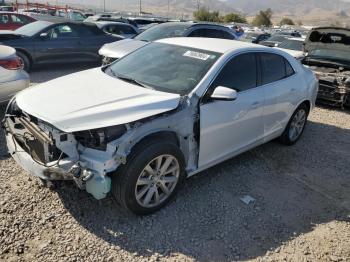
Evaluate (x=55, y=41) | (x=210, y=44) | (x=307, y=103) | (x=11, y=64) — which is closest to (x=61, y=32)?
(x=55, y=41)

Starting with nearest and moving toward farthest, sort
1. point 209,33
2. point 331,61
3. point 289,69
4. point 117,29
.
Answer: point 289,69, point 331,61, point 209,33, point 117,29

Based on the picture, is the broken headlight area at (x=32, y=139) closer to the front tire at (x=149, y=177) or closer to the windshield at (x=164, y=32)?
the front tire at (x=149, y=177)

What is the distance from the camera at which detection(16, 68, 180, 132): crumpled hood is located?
3.30 m

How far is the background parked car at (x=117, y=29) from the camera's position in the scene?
12849 millimetres

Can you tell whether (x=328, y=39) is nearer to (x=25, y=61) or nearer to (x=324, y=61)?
(x=324, y=61)

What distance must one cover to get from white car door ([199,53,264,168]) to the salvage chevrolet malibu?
0.04 feet

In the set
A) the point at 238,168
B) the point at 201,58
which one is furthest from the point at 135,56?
the point at 238,168

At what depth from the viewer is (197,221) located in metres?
3.81

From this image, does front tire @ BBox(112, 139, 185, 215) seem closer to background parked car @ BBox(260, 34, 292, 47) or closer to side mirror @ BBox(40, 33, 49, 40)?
side mirror @ BBox(40, 33, 49, 40)

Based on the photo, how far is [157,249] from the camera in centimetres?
337

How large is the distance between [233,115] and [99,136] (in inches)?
64.8

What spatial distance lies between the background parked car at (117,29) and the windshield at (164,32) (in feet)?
11.0

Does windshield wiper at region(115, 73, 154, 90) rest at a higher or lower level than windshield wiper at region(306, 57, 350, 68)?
higher

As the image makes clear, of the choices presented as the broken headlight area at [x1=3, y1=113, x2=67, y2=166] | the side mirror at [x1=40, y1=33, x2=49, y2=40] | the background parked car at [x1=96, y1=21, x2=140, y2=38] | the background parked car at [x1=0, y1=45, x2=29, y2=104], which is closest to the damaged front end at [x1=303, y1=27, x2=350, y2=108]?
the background parked car at [x1=96, y1=21, x2=140, y2=38]
